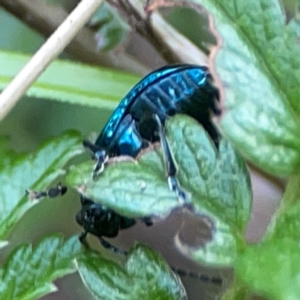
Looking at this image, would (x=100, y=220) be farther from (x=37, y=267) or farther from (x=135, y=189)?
(x=135, y=189)

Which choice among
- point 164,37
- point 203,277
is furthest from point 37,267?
point 164,37

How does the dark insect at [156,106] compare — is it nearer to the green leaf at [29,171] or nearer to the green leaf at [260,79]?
the green leaf at [29,171]

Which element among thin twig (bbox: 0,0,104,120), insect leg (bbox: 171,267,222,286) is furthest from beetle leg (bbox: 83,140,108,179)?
insect leg (bbox: 171,267,222,286)

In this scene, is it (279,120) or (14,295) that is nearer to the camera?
(279,120)

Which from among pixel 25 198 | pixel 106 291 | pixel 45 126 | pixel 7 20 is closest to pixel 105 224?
pixel 25 198

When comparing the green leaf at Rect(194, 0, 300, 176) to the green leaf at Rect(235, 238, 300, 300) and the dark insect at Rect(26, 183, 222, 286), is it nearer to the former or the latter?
the green leaf at Rect(235, 238, 300, 300)

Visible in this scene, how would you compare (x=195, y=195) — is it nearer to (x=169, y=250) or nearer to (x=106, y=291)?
(x=106, y=291)
